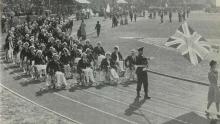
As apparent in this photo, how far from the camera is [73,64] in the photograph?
21828 mm

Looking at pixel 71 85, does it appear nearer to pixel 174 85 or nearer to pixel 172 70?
pixel 174 85

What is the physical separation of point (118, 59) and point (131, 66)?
1252 millimetres

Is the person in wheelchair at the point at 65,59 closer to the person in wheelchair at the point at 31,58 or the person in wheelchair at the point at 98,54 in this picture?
the person in wheelchair at the point at 31,58

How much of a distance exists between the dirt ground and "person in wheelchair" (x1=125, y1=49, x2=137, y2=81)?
5673mm

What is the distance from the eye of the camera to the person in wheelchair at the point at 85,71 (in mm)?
19469

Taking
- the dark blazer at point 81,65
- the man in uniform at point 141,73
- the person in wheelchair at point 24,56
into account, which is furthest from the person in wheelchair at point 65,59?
the man in uniform at point 141,73

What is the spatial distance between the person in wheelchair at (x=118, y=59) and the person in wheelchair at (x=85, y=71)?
1620 mm

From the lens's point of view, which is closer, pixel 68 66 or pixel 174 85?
pixel 174 85

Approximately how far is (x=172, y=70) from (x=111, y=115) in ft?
28.5

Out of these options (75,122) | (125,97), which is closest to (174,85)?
(125,97)

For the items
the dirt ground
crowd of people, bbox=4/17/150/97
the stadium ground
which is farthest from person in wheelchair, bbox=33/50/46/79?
the dirt ground

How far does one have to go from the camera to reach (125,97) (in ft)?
57.5

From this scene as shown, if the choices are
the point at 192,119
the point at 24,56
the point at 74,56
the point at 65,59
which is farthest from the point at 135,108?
the point at 24,56

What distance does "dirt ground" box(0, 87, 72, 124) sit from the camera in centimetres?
1446
